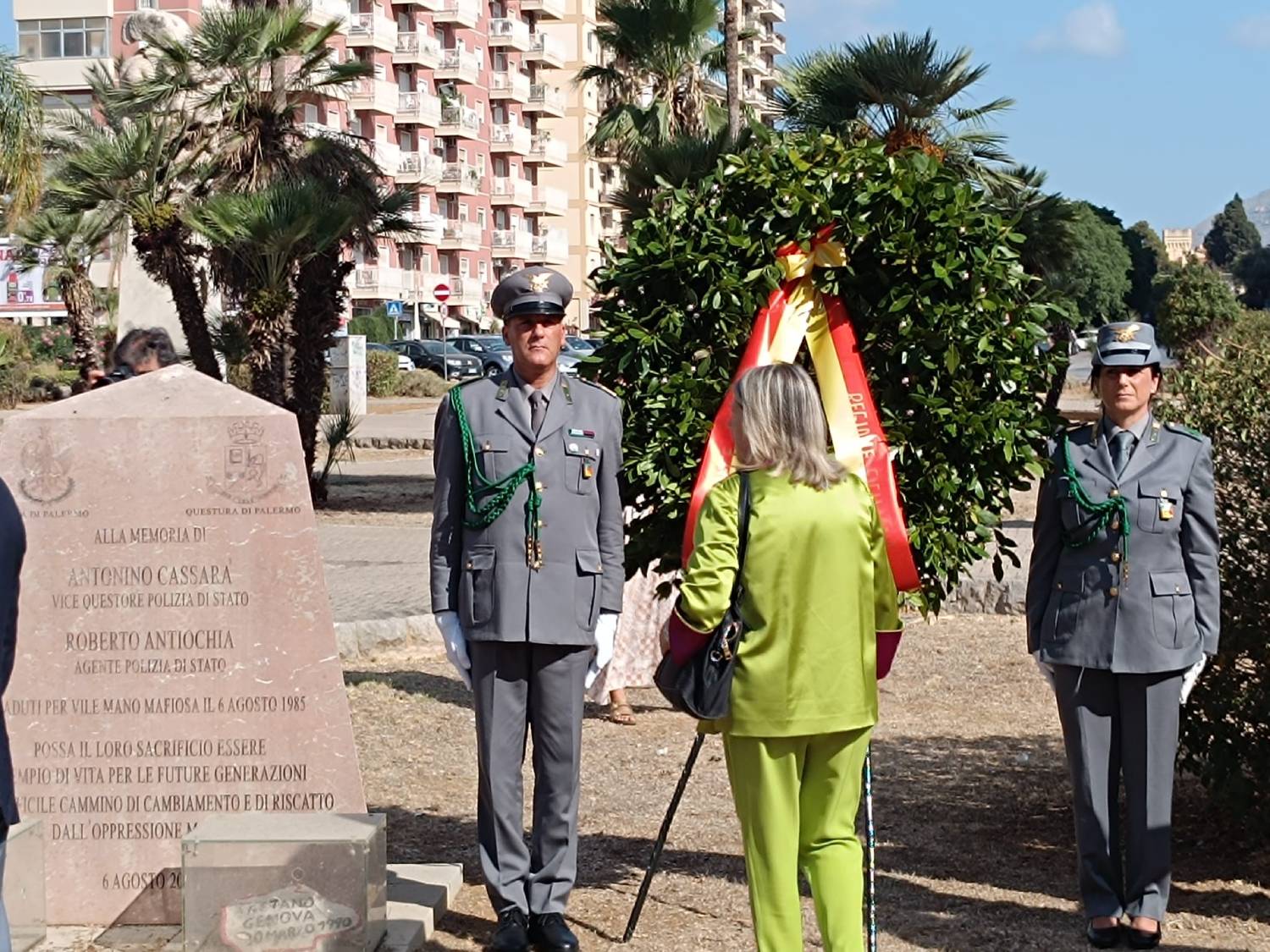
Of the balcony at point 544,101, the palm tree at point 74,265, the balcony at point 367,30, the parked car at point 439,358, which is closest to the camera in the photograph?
the palm tree at point 74,265

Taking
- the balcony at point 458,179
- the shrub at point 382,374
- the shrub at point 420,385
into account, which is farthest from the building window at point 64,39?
the shrub at point 382,374

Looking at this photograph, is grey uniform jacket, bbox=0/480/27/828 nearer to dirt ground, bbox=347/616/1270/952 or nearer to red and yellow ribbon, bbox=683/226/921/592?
red and yellow ribbon, bbox=683/226/921/592

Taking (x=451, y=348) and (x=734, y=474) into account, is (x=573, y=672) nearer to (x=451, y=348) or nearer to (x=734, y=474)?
(x=734, y=474)

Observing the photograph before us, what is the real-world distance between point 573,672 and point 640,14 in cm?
2309

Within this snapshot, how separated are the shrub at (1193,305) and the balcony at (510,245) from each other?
54.1m

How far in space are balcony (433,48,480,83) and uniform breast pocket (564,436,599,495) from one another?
261ft

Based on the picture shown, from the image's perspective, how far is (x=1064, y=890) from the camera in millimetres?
6492

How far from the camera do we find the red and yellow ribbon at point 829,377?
18.4 feet

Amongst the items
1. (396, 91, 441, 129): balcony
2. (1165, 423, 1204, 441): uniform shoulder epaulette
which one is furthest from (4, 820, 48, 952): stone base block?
(396, 91, 441, 129): balcony

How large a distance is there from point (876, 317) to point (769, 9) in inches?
4895

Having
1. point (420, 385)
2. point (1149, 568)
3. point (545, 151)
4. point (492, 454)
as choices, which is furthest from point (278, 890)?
point (545, 151)

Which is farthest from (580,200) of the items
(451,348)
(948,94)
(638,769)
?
(638,769)

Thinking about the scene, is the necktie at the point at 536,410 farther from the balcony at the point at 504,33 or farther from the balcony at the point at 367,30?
the balcony at the point at 504,33

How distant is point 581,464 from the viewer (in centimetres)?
578
